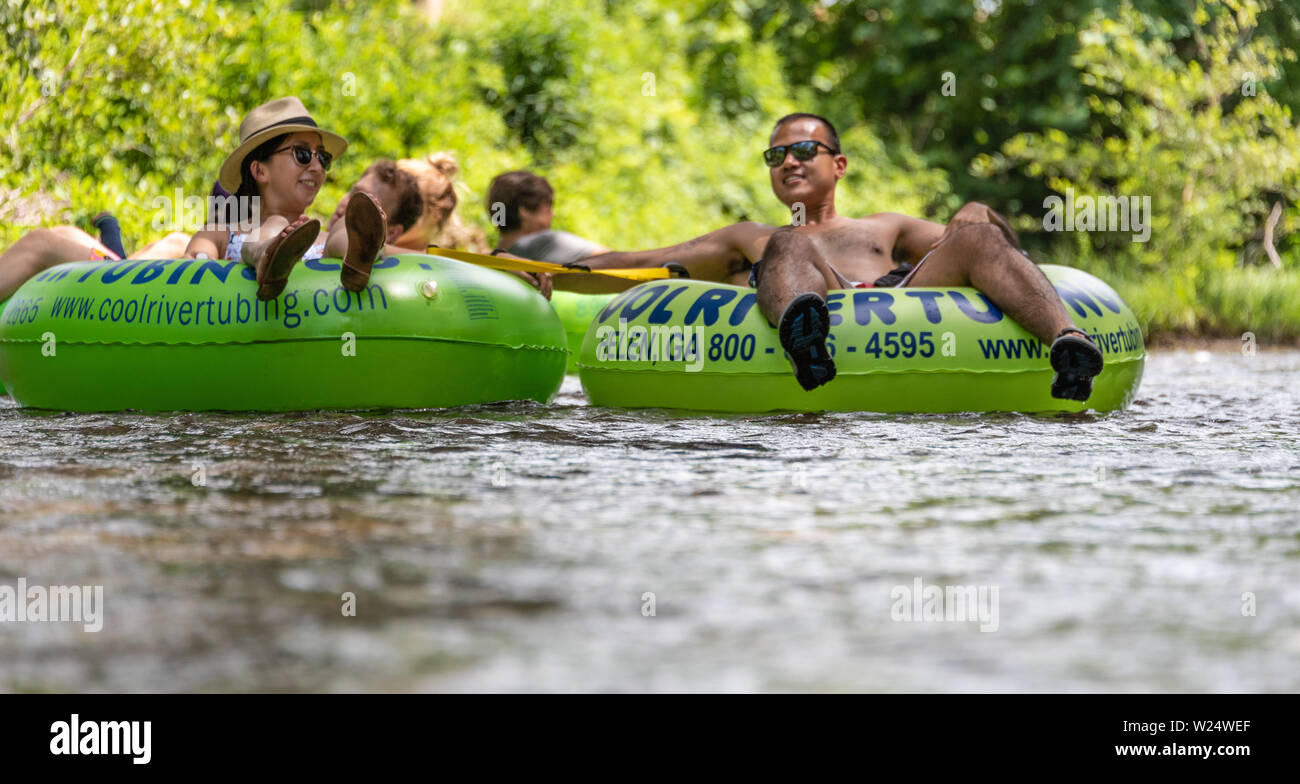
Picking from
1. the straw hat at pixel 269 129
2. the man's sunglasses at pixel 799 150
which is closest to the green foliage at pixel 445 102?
the straw hat at pixel 269 129

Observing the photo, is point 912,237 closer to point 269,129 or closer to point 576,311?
point 269,129

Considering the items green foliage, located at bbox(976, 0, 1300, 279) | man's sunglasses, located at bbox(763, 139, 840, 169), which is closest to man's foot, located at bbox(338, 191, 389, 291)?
man's sunglasses, located at bbox(763, 139, 840, 169)

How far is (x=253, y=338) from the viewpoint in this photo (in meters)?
5.09

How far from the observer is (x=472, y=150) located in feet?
36.5

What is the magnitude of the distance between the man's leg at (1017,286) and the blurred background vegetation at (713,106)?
466 cm

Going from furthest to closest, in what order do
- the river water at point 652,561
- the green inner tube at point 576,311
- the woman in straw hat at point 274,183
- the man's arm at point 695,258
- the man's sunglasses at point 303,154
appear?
the green inner tube at point 576,311 → the man's arm at point 695,258 → the man's sunglasses at point 303,154 → the woman in straw hat at point 274,183 → the river water at point 652,561

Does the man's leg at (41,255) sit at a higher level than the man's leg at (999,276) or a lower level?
higher

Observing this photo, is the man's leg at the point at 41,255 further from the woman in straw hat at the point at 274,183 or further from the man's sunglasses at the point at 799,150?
the man's sunglasses at the point at 799,150

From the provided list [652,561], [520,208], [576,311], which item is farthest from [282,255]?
[576,311]

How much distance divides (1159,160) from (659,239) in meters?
5.59

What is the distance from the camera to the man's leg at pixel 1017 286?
16.2ft

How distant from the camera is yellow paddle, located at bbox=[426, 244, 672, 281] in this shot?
18.8 ft

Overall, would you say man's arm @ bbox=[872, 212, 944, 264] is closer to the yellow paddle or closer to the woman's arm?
the yellow paddle
